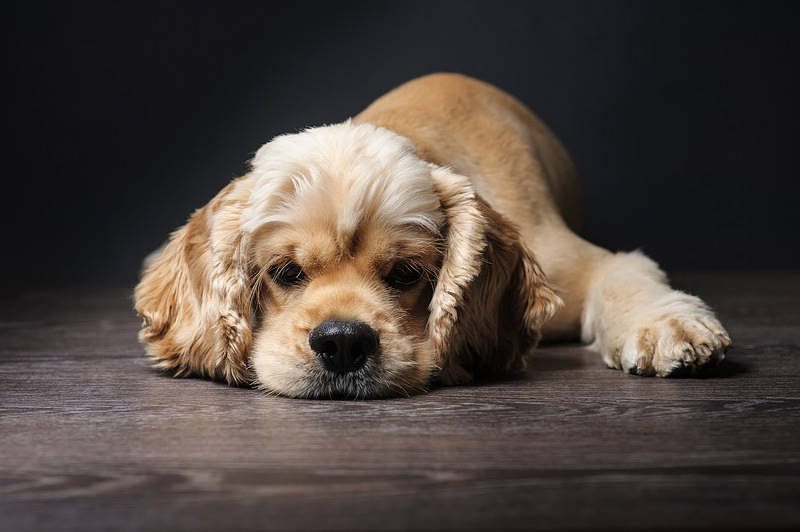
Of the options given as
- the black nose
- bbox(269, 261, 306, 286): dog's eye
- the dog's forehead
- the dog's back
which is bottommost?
the black nose

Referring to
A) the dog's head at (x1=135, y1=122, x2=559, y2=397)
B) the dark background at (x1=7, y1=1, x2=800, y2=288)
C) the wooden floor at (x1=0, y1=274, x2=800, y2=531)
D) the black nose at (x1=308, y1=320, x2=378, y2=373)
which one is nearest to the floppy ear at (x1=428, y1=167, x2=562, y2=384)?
the dog's head at (x1=135, y1=122, x2=559, y2=397)

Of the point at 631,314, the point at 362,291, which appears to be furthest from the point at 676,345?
the point at 362,291

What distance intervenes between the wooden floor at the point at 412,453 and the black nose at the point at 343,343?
0.35 feet

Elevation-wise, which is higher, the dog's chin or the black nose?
the black nose

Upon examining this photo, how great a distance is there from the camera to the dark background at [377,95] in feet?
18.2

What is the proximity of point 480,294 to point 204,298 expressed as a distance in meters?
0.82

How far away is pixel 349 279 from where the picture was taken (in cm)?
242

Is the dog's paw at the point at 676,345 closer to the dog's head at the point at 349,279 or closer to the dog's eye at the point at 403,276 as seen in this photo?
the dog's head at the point at 349,279

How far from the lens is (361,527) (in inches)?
55.8

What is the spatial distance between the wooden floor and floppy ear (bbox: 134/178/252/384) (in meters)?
0.08

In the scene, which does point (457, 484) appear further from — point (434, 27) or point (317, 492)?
point (434, 27)

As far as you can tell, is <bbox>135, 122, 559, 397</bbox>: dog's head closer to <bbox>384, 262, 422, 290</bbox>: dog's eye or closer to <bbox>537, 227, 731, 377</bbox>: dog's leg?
<bbox>384, 262, 422, 290</bbox>: dog's eye

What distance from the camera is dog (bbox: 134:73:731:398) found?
236cm

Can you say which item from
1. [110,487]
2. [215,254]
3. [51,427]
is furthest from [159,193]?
A: [110,487]
